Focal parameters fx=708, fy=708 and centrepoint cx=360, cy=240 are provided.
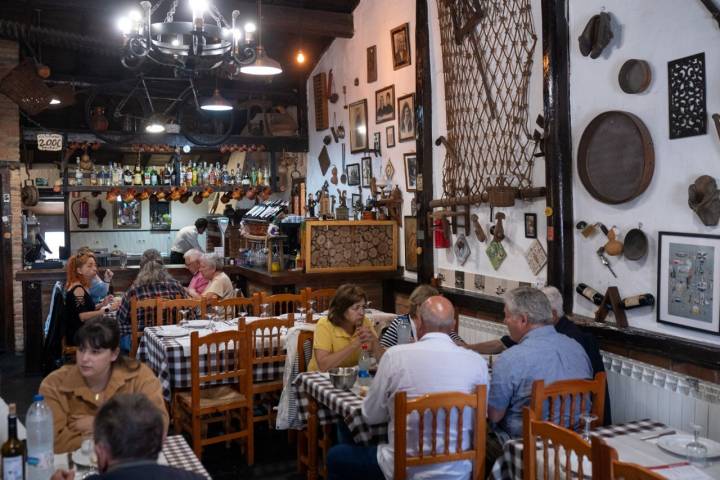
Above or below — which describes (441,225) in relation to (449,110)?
below

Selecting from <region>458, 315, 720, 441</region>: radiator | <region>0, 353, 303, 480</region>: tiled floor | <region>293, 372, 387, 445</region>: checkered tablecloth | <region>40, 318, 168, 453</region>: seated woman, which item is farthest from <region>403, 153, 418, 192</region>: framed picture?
<region>40, 318, 168, 453</region>: seated woman

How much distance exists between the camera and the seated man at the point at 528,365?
3.54 meters

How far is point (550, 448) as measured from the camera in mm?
3076

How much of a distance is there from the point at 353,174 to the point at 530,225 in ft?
11.7

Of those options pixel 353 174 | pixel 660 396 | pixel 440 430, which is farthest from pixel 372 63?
pixel 440 430


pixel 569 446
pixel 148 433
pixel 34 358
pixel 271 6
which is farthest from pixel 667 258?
pixel 34 358

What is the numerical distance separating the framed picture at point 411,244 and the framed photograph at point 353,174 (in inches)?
51.0

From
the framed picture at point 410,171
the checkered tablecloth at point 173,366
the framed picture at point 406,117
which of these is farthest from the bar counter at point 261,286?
the checkered tablecloth at point 173,366

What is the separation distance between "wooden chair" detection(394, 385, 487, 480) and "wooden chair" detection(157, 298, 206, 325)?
330 centimetres

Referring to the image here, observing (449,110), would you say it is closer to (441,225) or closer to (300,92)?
(441,225)

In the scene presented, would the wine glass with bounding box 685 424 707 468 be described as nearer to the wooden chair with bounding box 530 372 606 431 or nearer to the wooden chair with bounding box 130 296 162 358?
the wooden chair with bounding box 530 372 606 431

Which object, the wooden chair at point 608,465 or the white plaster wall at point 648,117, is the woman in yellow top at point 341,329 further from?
the wooden chair at point 608,465

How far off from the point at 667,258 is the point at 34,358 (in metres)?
6.48

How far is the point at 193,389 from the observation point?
15.7 ft
